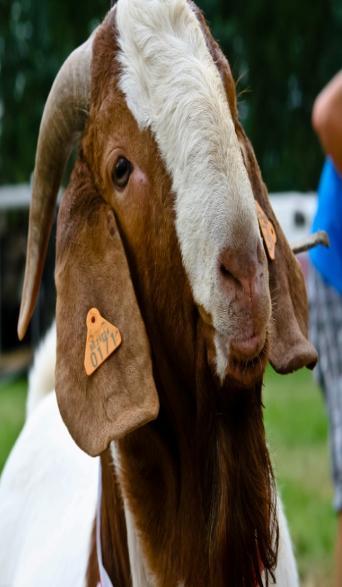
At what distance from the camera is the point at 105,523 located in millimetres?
2506

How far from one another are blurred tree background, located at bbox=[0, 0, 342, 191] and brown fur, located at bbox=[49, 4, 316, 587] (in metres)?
15.5

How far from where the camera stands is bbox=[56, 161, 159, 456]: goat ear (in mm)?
2148

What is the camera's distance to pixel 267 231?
2336 mm

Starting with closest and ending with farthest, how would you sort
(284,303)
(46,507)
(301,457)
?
(284,303) < (46,507) < (301,457)

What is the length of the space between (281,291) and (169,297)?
328mm

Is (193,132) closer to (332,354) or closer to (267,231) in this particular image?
(267,231)

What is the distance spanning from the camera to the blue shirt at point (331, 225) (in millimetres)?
3480

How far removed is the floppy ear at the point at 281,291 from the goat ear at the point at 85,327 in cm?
28

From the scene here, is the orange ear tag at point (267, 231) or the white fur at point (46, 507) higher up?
the orange ear tag at point (267, 231)

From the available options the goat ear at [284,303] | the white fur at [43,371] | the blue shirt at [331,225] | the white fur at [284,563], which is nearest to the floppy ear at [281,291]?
the goat ear at [284,303]

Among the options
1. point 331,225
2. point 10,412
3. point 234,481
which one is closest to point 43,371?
point 331,225

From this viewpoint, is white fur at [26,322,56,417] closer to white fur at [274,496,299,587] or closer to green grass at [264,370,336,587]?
green grass at [264,370,336,587]

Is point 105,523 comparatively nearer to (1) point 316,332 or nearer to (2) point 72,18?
(1) point 316,332

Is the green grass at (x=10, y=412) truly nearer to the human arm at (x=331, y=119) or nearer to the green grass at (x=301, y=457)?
the green grass at (x=301, y=457)
